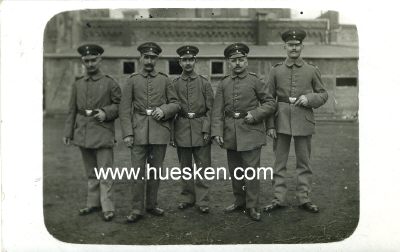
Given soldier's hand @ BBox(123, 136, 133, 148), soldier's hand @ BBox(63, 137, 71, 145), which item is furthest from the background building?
soldier's hand @ BBox(123, 136, 133, 148)

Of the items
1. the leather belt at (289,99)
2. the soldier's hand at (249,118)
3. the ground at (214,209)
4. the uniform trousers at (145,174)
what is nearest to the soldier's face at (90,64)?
the ground at (214,209)

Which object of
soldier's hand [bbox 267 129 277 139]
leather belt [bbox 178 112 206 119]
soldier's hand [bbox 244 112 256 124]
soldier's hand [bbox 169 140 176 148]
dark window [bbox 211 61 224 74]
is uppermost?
dark window [bbox 211 61 224 74]

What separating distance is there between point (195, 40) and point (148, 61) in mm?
195

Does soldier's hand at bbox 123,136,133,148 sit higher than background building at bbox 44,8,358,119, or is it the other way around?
background building at bbox 44,8,358,119

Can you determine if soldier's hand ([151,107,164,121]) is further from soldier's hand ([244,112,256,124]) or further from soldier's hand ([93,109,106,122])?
soldier's hand ([244,112,256,124])

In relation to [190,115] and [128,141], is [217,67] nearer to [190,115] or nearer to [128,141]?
[190,115]

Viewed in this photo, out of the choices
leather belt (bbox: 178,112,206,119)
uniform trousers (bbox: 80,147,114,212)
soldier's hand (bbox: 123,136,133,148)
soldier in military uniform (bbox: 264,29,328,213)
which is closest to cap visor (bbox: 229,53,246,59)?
soldier in military uniform (bbox: 264,29,328,213)

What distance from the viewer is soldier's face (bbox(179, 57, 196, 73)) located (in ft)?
5.18

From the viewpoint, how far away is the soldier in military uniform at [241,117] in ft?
5.17

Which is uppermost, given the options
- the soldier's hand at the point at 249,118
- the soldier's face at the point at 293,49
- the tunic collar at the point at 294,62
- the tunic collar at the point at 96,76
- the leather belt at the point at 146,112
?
the soldier's face at the point at 293,49

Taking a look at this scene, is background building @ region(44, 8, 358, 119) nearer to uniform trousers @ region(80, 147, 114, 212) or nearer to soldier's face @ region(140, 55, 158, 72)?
soldier's face @ region(140, 55, 158, 72)

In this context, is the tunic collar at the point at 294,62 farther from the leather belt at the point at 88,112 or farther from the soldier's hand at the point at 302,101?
the leather belt at the point at 88,112

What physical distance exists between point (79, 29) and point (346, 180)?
1.19 m

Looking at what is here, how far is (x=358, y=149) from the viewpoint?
1.63 m
